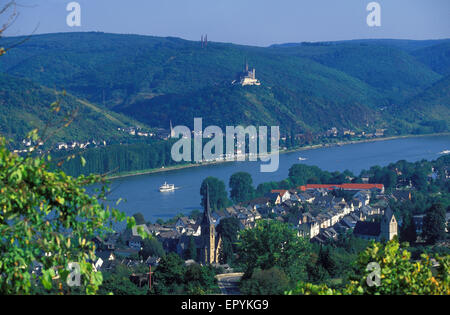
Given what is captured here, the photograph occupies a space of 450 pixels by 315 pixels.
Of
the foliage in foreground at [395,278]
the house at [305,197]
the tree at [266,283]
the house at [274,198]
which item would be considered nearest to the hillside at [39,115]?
the house at [274,198]

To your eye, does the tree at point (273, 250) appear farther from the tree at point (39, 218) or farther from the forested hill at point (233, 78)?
the forested hill at point (233, 78)

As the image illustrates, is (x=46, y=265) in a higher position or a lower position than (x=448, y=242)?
higher

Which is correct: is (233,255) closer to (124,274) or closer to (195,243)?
(195,243)

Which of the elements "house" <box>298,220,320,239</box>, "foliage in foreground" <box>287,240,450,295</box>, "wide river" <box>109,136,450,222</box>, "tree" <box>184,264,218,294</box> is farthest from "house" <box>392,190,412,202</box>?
"foliage in foreground" <box>287,240,450,295</box>

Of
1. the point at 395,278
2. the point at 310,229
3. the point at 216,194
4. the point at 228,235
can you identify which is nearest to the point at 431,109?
the point at 216,194

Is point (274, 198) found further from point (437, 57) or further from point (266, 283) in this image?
point (437, 57)

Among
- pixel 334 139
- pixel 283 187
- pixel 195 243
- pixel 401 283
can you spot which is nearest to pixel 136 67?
pixel 334 139
